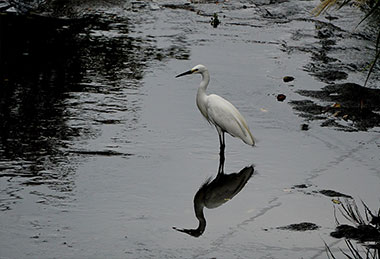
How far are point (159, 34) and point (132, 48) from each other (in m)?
1.39

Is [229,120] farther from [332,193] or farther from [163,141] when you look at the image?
[332,193]

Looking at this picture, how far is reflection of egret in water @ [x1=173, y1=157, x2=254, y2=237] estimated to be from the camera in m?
6.86

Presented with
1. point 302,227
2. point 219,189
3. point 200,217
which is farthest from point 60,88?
point 302,227

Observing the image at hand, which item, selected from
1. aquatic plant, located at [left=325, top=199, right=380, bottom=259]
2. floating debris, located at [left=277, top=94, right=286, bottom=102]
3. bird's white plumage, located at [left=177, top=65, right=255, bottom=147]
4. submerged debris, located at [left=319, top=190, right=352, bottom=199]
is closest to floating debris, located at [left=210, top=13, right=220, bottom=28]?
floating debris, located at [left=277, top=94, right=286, bottom=102]

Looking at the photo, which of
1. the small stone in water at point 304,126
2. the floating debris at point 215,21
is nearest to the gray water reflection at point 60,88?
the floating debris at point 215,21

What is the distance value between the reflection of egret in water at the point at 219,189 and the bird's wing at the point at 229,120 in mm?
464

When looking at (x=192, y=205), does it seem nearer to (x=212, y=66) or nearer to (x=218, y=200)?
(x=218, y=200)

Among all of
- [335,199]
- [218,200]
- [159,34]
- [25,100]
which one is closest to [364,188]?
[335,199]

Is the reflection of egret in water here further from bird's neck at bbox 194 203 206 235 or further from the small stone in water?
the small stone in water

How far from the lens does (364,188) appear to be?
728 cm

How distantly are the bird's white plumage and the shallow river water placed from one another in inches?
10.2

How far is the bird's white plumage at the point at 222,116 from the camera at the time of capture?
8.12m

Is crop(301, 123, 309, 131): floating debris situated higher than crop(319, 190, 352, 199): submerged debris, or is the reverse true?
crop(301, 123, 309, 131): floating debris

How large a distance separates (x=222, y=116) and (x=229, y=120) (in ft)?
0.37
